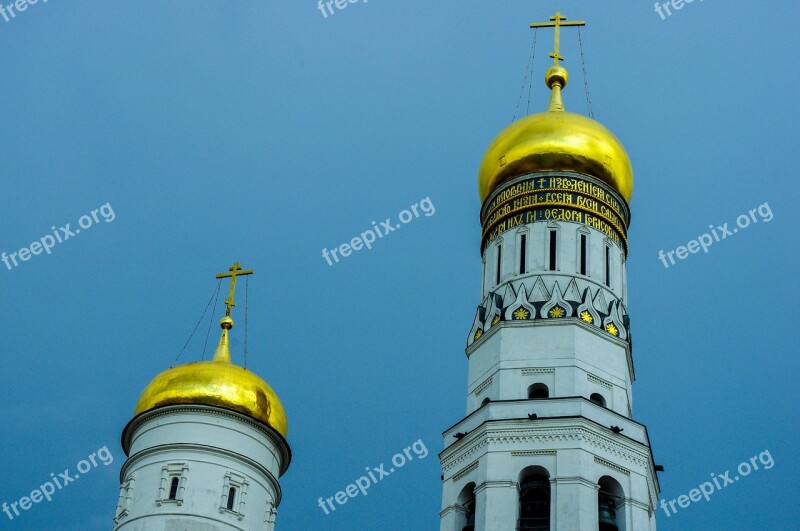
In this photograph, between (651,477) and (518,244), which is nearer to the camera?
(651,477)

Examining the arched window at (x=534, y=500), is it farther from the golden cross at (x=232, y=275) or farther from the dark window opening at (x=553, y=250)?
the golden cross at (x=232, y=275)

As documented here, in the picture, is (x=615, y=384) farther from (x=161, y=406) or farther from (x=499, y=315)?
(x=161, y=406)

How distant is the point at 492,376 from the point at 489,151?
4.69 metres

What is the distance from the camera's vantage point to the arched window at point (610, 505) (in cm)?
2234

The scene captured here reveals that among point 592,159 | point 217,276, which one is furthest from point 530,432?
point 217,276

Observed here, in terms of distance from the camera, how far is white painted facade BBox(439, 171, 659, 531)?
2244cm

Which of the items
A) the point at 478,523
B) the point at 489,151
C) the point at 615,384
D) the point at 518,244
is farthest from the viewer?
the point at 489,151

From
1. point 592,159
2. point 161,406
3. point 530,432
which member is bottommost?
point 530,432

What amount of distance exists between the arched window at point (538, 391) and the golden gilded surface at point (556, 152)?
4.02 metres

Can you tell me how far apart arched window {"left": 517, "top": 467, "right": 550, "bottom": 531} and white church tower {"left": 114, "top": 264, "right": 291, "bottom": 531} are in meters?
5.47

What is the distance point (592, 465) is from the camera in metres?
22.6

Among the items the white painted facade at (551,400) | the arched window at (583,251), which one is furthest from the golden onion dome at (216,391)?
the arched window at (583,251)

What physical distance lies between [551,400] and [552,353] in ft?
3.12

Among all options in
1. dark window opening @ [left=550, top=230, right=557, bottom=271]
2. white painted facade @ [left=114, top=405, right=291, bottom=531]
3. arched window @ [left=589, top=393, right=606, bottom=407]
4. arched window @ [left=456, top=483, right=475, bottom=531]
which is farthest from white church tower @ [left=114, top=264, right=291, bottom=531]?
arched window @ [left=589, top=393, right=606, bottom=407]
